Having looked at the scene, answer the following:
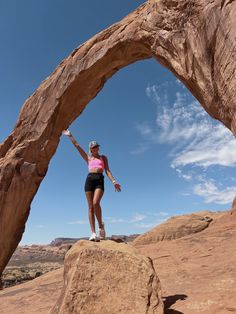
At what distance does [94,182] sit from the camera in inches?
287

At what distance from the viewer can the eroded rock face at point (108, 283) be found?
200 inches

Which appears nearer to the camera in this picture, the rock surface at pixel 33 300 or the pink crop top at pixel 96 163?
the pink crop top at pixel 96 163

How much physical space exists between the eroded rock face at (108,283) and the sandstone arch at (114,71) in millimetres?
3122

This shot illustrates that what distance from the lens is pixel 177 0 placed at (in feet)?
26.6

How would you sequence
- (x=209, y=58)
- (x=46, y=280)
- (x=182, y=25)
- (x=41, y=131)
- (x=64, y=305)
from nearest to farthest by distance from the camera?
(x=64, y=305)
(x=209, y=58)
(x=182, y=25)
(x=46, y=280)
(x=41, y=131)

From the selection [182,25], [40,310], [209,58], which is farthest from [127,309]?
[182,25]

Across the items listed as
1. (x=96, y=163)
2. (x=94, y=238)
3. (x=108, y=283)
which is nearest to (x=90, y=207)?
(x=94, y=238)

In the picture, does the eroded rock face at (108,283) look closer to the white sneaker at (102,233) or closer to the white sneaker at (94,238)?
the white sneaker at (94,238)

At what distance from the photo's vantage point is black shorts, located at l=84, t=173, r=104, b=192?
7.28 metres

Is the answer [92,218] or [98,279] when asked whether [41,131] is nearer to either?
[92,218]

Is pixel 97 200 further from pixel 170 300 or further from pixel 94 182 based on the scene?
pixel 170 300

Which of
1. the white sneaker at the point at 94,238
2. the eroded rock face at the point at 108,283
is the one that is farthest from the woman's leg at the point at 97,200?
the eroded rock face at the point at 108,283

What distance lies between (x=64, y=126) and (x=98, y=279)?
26.3 feet

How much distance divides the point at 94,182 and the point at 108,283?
2.40 metres
